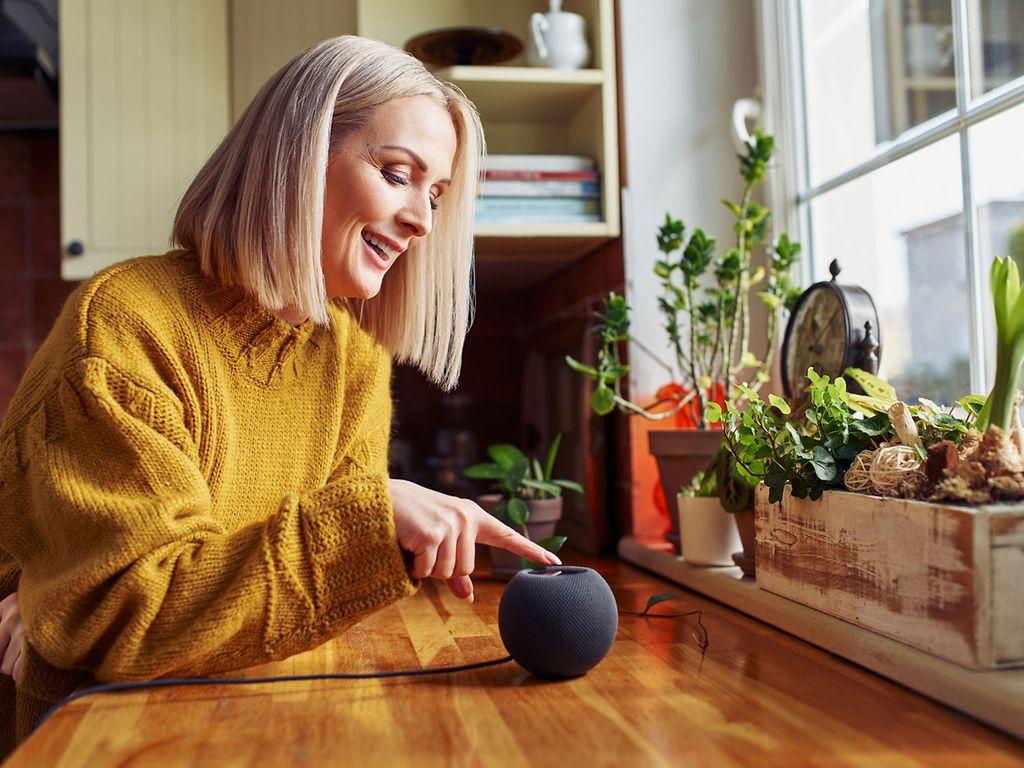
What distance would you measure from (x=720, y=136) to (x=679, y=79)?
13 centimetres

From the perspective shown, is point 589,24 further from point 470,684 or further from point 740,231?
point 470,684

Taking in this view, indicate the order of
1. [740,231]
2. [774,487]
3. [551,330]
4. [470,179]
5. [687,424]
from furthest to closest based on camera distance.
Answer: [551,330], [687,424], [740,231], [470,179], [774,487]

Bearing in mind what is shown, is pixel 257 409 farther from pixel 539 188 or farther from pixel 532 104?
pixel 532 104

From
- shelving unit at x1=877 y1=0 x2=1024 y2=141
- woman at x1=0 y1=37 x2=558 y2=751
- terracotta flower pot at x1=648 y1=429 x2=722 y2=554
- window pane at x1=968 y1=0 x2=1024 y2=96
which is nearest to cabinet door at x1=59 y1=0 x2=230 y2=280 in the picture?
woman at x1=0 y1=37 x2=558 y2=751

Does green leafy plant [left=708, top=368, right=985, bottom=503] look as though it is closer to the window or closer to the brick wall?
the window

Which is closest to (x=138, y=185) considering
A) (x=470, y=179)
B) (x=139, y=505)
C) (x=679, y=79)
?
(x=470, y=179)

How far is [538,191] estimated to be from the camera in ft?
5.53

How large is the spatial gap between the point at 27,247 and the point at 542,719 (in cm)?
218

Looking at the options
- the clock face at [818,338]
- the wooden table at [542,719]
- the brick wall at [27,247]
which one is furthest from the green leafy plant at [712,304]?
the brick wall at [27,247]

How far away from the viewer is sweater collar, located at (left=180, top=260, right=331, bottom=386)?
1018 mm

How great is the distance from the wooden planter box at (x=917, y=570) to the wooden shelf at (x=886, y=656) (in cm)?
1

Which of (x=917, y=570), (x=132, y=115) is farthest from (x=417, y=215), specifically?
(x=132, y=115)

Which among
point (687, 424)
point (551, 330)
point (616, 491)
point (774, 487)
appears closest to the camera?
point (774, 487)

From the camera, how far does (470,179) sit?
125cm
